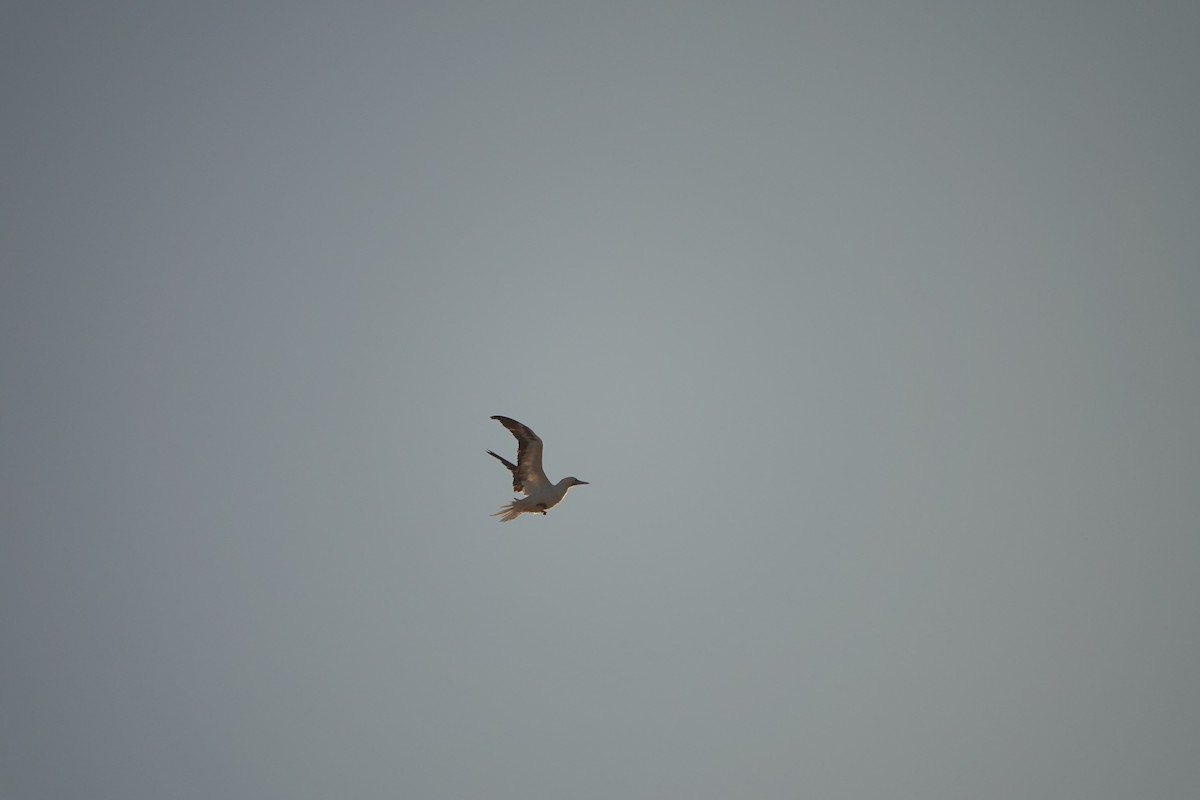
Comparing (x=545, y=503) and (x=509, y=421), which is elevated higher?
(x=509, y=421)

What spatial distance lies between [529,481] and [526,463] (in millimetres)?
696

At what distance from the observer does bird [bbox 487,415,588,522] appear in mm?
26141

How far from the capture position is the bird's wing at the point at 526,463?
2655 cm

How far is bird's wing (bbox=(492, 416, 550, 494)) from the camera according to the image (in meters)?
26.5

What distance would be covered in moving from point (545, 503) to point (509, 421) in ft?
9.59

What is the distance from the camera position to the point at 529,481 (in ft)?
88.7

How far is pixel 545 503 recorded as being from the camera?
2628cm

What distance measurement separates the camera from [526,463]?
1053 inches

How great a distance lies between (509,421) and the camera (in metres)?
26.5

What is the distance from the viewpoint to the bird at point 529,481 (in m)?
26.1
